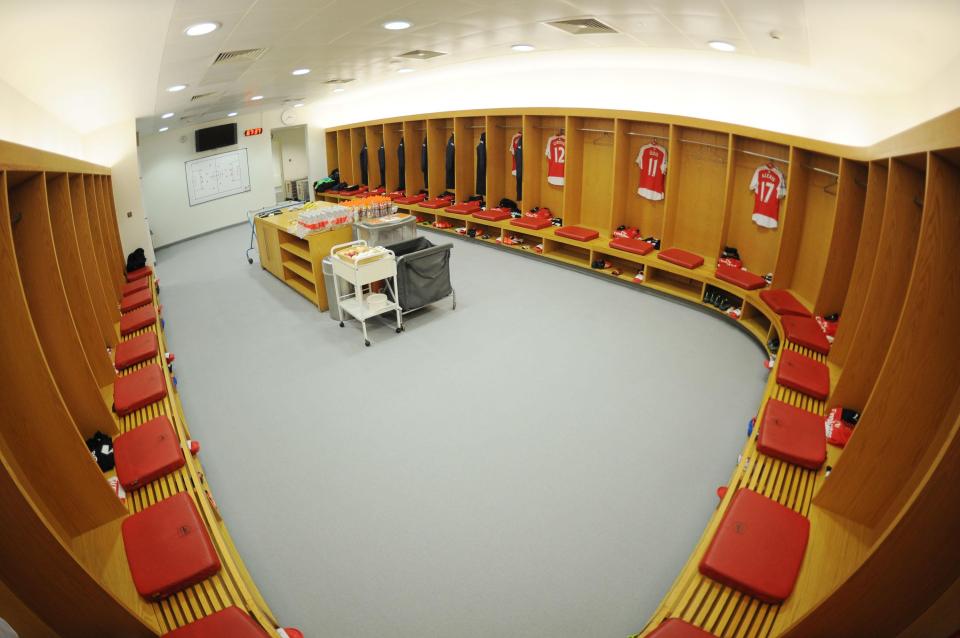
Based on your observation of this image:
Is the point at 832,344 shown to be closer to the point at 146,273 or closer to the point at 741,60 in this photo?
the point at 741,60

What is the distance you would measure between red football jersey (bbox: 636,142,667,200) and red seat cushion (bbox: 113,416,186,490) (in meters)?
5.57

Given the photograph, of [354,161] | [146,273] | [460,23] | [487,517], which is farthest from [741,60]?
[354,161]

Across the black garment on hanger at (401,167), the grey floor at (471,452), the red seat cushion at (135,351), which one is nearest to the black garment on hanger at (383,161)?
the black garment on hanger at (401,167)

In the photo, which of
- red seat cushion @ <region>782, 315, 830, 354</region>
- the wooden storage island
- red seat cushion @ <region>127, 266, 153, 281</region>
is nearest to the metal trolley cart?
the wooden storage island

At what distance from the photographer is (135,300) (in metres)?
5.16

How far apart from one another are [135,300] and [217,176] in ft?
19.3

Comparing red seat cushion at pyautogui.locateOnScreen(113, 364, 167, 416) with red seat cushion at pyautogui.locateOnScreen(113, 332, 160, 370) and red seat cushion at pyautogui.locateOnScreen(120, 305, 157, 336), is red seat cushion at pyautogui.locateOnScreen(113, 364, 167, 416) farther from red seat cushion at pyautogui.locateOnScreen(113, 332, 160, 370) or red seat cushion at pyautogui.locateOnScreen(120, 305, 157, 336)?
red seat cushion at pyautogui.locateOnScreen(120, 305, 157, 336)

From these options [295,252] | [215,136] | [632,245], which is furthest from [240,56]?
[215,136]

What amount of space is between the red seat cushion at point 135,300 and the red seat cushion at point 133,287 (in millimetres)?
194

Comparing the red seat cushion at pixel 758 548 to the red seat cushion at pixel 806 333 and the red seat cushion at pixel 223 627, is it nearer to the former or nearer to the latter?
the red seat cushion at pixel 223 627

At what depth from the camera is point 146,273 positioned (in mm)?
6211

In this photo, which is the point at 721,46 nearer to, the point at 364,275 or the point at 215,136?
the point at 364,275

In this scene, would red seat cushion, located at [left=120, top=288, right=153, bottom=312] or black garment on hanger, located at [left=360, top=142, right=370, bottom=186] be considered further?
black garment on hanger, located at [left=360, top=142, right=370, bottom=186]

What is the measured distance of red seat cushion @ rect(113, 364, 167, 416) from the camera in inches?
130
